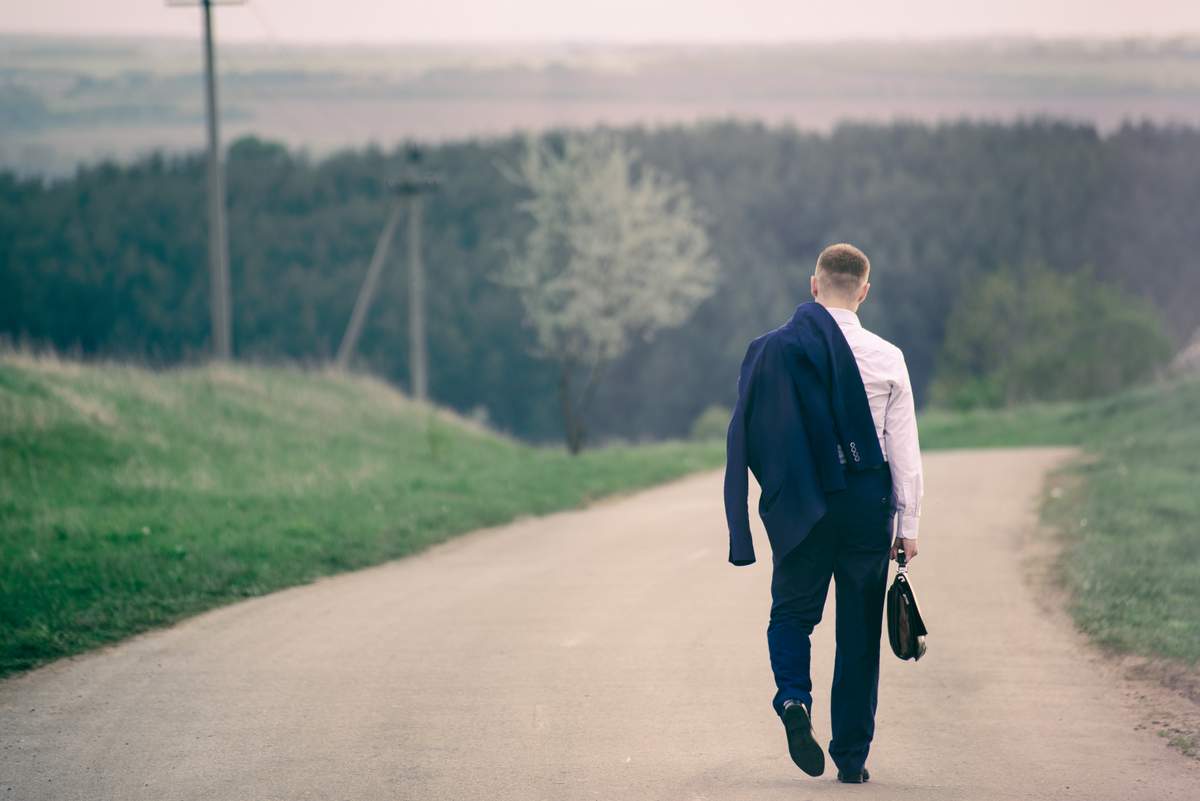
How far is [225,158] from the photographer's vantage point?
438 feet

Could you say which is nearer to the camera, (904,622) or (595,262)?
(904,622)

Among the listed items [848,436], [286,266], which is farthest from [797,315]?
[286,266]

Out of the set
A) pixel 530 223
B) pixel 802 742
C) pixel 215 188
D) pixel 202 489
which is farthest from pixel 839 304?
pixel 530 223

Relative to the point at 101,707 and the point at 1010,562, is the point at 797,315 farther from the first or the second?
the point at 1010,562

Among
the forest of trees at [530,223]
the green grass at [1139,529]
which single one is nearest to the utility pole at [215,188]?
the green grass at [1139,529]

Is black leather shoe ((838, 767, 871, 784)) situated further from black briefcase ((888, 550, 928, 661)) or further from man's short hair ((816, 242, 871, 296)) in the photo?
man's short hair ((816, 242, 871, 296))

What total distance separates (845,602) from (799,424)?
28.9 inches

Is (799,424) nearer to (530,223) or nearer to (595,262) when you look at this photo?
(595,262)

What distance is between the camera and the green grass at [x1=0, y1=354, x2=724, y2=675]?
10.7 metres

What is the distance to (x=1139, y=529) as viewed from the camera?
1325 cm

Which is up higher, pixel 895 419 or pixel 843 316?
pixel 843 316

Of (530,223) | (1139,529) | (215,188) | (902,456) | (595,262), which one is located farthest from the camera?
(530,223)

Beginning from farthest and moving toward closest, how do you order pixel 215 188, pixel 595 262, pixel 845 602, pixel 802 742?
1. pixel 595 262
2. pixel 215 188
3. pixel 845 602
4. pixel 802 742

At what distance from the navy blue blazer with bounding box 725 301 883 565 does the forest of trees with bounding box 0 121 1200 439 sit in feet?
288
